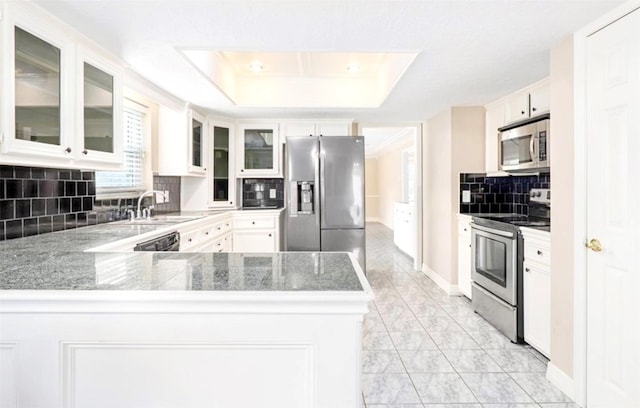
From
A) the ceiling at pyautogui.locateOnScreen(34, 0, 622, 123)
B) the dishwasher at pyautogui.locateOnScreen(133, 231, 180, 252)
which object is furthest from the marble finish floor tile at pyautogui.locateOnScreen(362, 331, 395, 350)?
the ceiling at pyautogui.locateOnScreen(34, 0, 622, 123)

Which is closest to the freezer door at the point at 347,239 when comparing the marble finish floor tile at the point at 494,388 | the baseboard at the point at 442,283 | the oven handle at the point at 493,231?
the baseboard at the point at 442,283

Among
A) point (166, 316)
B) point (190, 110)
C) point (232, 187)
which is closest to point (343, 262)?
point (166, 316)

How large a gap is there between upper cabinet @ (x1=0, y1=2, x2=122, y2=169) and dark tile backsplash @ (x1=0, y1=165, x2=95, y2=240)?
387mm

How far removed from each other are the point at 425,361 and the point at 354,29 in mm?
2160

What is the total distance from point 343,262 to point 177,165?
2914mm

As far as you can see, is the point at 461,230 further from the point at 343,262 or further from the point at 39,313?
the point at 39,313

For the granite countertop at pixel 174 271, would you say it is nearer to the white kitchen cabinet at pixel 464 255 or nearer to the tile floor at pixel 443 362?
the tile floor at pixel 443 362

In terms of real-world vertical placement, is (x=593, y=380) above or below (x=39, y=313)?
below

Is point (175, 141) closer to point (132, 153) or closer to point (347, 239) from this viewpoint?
point (132, 153)

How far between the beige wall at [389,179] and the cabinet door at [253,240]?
459cm

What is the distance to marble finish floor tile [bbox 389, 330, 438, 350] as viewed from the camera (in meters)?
2.52

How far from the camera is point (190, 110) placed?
3.66m

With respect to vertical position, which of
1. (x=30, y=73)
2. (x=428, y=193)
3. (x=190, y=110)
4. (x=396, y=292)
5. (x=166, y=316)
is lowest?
(x=396, y=292)

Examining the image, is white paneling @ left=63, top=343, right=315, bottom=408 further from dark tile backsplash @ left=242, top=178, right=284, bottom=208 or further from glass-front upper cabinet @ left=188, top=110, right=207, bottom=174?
dark tile backsplash @ left=242, top=178, right=284, bottom=208
